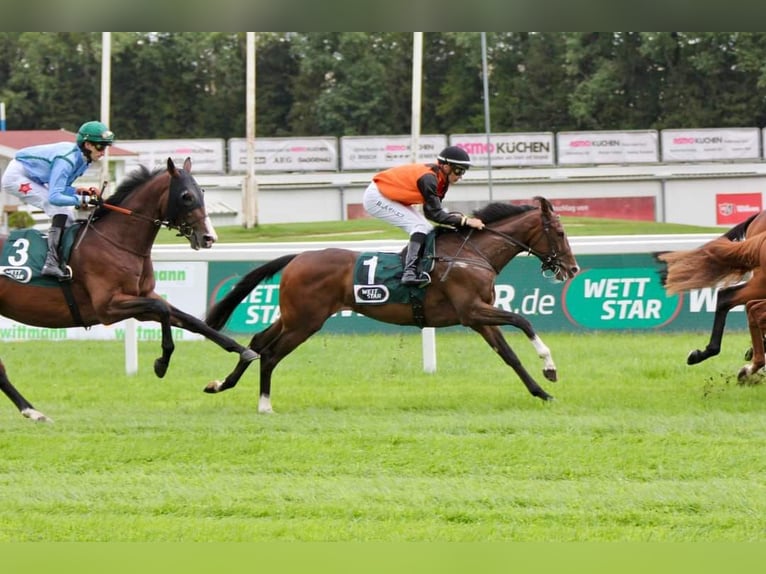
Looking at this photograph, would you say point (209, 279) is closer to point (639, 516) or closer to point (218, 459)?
point (218, 459)

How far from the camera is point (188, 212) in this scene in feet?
25.6

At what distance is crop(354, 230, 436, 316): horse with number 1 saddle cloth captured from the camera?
8250mm

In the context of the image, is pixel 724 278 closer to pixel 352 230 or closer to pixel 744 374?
pixel 744 374

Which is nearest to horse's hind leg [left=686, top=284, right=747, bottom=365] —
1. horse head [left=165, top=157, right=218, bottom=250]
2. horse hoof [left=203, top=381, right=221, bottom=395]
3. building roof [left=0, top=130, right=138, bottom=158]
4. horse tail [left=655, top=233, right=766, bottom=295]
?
horse tail [left=655, top=233, right=766, bottom=295]

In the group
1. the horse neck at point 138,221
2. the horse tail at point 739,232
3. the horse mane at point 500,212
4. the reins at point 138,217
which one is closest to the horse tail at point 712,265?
the horse tail at point 739,232

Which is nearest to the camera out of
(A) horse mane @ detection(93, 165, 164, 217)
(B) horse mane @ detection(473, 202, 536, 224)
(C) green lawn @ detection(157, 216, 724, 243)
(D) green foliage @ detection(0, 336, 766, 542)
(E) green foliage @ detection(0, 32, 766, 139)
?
(D) green foliage @ detection(0, 336, 766, 542)

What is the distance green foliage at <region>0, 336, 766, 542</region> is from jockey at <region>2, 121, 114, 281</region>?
1.23 m

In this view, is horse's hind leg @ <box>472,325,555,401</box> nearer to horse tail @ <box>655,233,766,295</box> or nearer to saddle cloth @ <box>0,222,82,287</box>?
horse tail @ <box>655,233,766,295</box>

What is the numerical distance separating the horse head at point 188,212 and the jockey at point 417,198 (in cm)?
137

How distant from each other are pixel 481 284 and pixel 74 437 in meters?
3.02

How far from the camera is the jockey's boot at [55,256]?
303 inches

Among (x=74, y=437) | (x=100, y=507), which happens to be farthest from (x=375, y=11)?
(x=74, y=437)

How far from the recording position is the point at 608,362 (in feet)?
33.7

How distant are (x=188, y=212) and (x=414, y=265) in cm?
164
